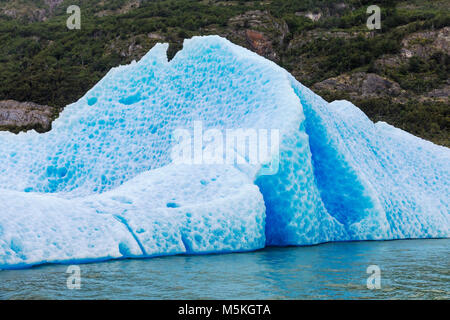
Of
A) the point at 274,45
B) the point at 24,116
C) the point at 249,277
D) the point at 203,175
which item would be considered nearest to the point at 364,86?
the point at 274,45

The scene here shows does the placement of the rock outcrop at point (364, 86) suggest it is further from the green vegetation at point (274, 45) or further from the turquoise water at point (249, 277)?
the turquoise water at point (249, 277)

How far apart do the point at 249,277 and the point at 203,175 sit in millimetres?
2664

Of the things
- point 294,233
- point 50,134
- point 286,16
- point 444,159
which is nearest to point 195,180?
point 294,233

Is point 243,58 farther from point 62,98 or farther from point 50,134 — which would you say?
point 62,98

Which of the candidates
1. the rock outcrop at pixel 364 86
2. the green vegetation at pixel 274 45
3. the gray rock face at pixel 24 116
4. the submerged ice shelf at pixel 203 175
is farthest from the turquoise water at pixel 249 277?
the rock outcrop at pixel 364 86

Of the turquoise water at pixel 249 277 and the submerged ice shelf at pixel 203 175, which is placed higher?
the submerged ice shelf at pixel 203 175

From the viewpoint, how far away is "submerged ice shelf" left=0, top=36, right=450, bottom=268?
6859 millimetres

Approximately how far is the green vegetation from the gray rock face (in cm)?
118

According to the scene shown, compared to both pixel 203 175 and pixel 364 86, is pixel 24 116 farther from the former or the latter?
pixel 203 175

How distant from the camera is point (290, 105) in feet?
28.7

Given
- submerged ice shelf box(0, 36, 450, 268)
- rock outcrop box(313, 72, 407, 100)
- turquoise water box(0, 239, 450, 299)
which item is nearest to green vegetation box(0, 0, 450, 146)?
rock outcrop box(313, 72, 407, 100)

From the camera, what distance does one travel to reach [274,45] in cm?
5200

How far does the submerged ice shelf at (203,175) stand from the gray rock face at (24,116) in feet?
84.1

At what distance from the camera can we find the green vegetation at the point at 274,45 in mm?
40250
